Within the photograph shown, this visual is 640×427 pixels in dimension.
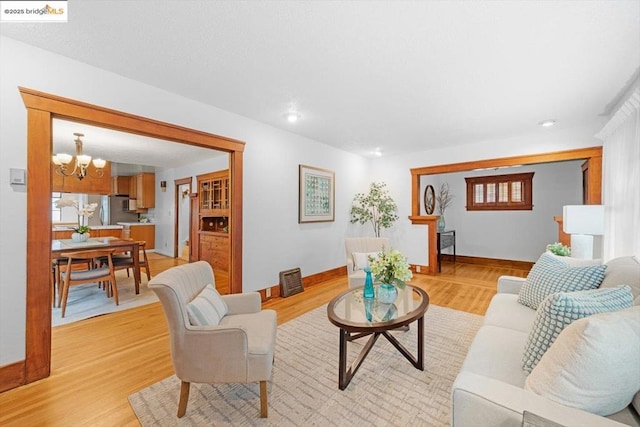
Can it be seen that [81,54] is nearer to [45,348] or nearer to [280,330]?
[45,348]

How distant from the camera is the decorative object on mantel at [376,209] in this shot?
529 centimetres

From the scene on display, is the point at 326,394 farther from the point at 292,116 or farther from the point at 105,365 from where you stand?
the point at 292,116

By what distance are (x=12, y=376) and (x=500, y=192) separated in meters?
7.85

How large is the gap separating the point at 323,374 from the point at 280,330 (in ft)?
2.86

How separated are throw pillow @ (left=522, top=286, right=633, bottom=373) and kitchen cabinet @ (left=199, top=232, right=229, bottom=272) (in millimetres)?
4830

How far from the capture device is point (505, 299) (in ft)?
7.43

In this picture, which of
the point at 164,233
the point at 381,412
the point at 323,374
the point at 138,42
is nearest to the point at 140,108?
the point at 138,42

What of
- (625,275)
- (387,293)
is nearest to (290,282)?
(387,293)

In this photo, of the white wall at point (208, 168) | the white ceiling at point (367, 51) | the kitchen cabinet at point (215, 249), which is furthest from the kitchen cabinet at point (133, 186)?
the white ceiling at point (367, 51)

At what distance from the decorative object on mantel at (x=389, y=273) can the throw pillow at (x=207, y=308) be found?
4.16 feet

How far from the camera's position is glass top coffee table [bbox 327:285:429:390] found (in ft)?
5.89

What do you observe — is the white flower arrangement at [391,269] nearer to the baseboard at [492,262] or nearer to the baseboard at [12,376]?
the baseboard at [12,376]

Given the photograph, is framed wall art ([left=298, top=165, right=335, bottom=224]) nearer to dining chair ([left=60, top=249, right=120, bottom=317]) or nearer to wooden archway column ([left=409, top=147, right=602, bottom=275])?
wooden archway column ([left=409, top=147, right=602, bottom=275])

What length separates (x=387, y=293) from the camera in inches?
85.8
